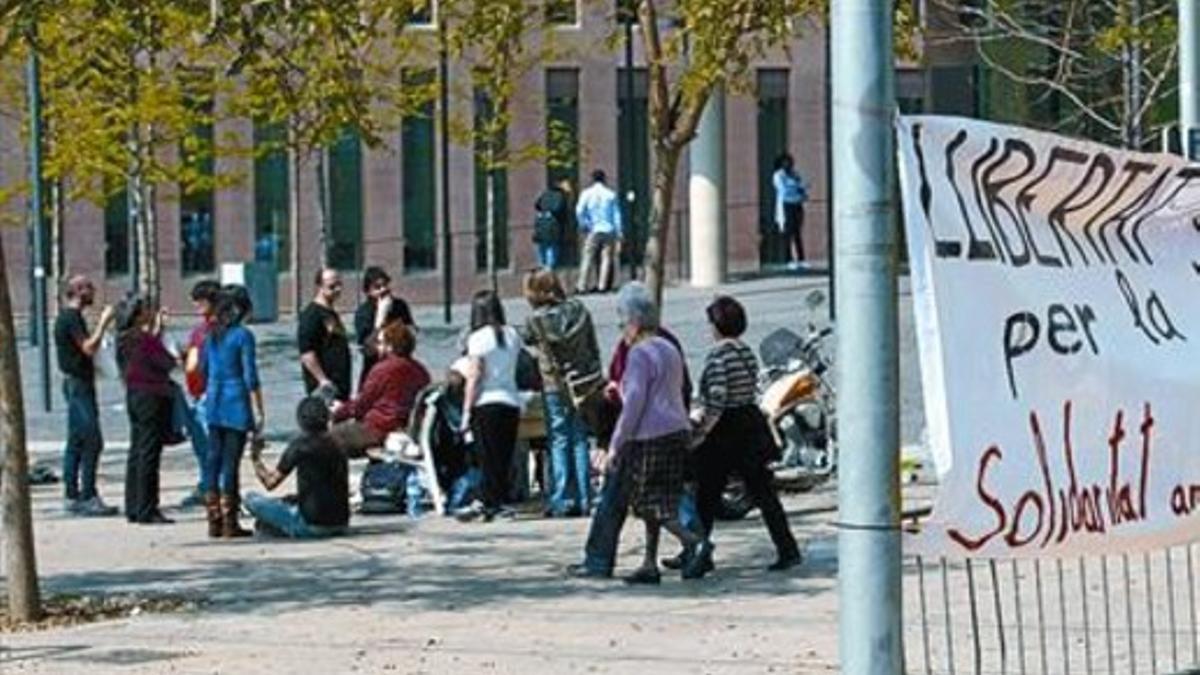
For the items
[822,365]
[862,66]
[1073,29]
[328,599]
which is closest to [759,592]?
[328,599]

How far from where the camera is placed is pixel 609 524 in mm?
15672

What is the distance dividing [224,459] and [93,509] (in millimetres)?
2372

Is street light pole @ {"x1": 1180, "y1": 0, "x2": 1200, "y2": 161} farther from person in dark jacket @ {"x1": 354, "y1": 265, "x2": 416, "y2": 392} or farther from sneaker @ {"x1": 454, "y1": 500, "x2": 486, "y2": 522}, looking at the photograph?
person in dark jacket @ {"x1": 354, "y1": 265, "x2": 416, "y2": 392}

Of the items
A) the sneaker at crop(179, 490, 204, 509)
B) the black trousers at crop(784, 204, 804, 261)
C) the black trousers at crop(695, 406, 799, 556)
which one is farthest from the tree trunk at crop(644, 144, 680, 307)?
the black trousers at crop(784, 204, 804, 261)

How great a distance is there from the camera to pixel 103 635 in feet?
45.6

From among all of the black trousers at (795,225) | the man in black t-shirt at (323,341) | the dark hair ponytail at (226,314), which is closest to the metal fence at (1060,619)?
the dark hair ponytail at (226,314)

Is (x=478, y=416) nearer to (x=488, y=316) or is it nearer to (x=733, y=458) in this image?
(x=488, y=316)

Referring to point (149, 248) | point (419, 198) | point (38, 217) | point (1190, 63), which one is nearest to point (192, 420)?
point (1190, 63)

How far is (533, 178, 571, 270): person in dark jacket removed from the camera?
44625 mm

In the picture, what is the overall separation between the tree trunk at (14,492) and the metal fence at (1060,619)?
434 centimetres

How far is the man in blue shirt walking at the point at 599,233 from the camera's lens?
4275 centimetres

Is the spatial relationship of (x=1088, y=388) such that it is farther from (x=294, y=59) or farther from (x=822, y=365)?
(x=822, y=365)

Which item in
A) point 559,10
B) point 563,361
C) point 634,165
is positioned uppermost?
point 559,10

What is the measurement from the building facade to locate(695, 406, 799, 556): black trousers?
29.8 meters
